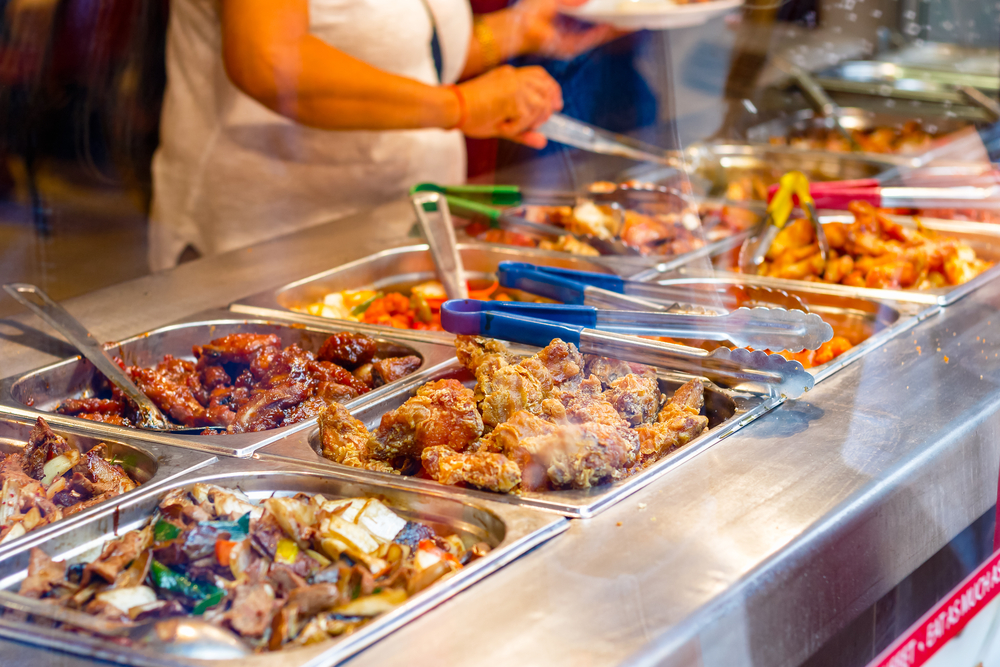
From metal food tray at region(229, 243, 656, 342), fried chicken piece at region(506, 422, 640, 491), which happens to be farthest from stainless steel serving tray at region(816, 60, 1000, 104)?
fried chicken piece at region(506, 422, 640, 491)

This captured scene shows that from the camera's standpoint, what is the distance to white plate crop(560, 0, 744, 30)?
2.44 meters

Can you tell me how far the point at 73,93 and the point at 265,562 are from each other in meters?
2.65

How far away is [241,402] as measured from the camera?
1.40m

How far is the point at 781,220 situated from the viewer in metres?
2.11

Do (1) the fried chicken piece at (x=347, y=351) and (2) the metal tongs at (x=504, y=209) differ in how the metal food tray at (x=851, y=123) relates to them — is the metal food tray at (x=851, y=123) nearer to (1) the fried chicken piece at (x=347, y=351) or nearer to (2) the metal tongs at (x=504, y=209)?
(2) the metal tongs at (x=504, y=209)

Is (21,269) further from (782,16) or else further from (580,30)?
(782,16)

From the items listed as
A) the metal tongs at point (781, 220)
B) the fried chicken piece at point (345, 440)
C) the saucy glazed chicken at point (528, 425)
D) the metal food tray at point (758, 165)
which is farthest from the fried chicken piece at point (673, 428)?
the metal food tray at point (758, 165)

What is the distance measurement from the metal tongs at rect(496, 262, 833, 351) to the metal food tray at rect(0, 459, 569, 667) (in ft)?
1.52

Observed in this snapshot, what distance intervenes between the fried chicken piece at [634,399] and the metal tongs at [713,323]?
114mm

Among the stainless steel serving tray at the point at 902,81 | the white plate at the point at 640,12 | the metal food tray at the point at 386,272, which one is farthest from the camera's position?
the stainless steel serving tray at the point at 902,81

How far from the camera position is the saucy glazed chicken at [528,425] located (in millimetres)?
1009

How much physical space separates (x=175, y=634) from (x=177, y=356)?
3.22 feet

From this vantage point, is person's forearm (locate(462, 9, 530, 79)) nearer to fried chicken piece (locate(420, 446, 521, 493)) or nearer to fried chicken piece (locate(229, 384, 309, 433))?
fried chicken piece (locate(229, 384, 309, 433))

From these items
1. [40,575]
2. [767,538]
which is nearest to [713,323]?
[767,538]
